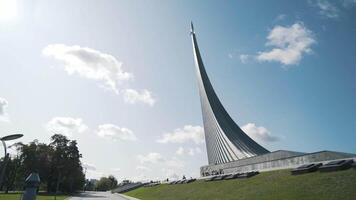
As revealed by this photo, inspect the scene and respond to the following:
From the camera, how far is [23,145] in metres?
50.0

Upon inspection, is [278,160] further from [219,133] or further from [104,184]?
[104,184]

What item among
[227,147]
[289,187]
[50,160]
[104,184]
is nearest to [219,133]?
[227,147]

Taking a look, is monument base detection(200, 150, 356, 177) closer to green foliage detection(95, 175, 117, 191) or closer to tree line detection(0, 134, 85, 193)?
tree line detection(0, 134, 85, 193)

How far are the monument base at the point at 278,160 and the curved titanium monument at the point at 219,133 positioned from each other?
2.06 meters

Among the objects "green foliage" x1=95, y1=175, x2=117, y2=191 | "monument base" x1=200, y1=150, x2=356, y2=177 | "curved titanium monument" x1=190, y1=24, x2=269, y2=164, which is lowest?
"green foliage" x1=95, y1=175, x2=117, y2=191

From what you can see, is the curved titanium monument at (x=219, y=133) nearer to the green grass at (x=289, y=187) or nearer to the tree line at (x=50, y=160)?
the green grass at (x=289, y=187)

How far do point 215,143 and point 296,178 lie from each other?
29.2 m

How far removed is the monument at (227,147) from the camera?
26.7 metres

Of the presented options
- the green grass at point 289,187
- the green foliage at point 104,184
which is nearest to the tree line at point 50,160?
the green grass at point 289,187

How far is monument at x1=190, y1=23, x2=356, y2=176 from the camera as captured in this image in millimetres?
26728

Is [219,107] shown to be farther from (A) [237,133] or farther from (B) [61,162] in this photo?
(B) [61,162]

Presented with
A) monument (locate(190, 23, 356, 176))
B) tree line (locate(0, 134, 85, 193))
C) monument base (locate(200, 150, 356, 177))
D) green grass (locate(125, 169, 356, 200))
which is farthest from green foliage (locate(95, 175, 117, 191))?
green grass (locate(125, 169, 356, 200))

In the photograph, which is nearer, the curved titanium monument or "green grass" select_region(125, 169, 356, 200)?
"green grass" select_region(125, 169, 356, 200)

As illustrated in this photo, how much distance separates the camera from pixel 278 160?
25.2 metres
